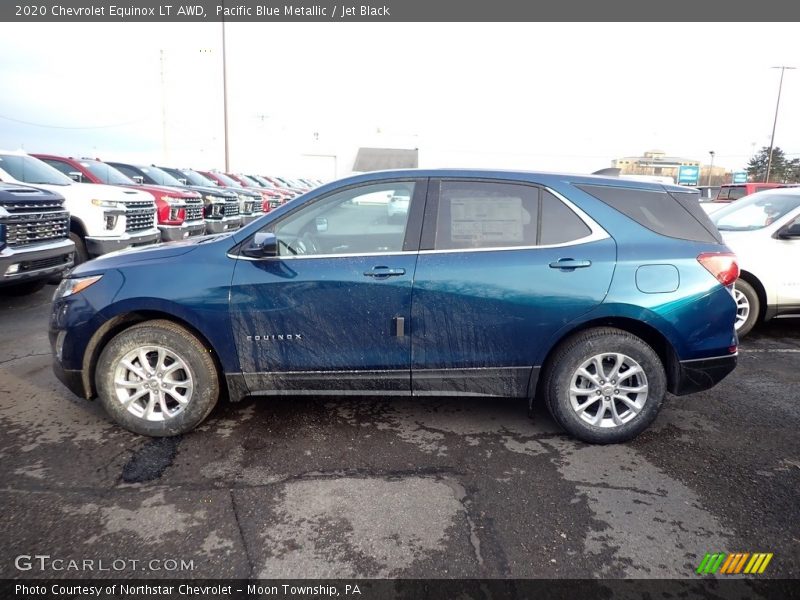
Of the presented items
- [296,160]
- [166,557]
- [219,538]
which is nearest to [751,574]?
[219,538]

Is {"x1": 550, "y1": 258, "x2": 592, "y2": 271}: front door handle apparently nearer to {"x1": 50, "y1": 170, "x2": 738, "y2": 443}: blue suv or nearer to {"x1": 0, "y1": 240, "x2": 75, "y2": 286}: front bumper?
{"x1": 50, "y1": 170, "x2": 738, "y2": 443}: blue suv

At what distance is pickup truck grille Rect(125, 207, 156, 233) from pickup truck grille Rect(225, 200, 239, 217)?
3.45 m

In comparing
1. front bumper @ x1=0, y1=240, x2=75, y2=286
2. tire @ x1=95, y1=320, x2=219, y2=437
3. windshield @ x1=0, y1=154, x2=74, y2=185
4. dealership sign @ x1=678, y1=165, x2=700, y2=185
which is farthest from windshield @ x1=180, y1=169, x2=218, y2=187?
dealership sign @ x1=678, y1=165, x2=700, y2=185

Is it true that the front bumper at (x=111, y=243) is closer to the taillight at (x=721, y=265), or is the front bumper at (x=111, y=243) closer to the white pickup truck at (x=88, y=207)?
the white pickup truck at (x=88, y=207)

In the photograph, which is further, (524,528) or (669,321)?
(669,321)

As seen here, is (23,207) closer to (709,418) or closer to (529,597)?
(529,597)

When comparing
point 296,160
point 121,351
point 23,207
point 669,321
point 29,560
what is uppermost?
point 296,160

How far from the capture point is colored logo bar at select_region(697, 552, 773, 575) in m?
2.29

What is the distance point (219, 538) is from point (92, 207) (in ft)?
22.8

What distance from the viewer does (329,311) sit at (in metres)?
3.24

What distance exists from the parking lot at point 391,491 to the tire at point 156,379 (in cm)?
14

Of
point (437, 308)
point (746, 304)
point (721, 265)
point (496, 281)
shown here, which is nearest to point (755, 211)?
point (746, 304)

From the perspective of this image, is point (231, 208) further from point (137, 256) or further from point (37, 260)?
point (137, 256)

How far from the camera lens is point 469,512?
2645 mm
